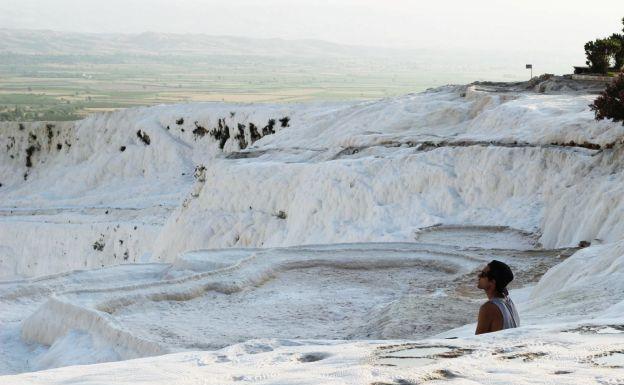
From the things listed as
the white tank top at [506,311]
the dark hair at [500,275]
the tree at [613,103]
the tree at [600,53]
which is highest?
the tree at [600,53]

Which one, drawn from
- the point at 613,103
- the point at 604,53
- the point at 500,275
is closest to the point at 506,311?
the point at 500,275

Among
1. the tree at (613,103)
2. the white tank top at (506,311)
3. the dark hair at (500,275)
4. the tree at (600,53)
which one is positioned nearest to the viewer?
the dark hair at (500,275)

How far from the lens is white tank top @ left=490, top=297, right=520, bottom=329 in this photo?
938 cm

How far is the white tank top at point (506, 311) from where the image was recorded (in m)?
9.38

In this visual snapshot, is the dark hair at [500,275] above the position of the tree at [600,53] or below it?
below

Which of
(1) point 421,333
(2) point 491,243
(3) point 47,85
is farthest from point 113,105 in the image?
(1) point 421,333

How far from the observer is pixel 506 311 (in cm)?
943

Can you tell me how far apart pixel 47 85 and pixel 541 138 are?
158512 mm

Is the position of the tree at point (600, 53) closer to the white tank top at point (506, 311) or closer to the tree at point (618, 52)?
the tree at point (618, 52)

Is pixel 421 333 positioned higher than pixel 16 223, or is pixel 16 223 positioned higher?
pixel 421 333

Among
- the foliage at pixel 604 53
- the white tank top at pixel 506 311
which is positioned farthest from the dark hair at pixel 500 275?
the foliage at pixel 604 53

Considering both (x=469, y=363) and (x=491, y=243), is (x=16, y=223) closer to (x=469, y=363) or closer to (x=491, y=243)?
(x=491, y=243)

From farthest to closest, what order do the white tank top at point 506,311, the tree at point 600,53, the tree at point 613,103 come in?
the tree at point 600,53
the tree at point 613,103
the white tank top at point 506,311

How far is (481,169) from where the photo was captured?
88.4ft
